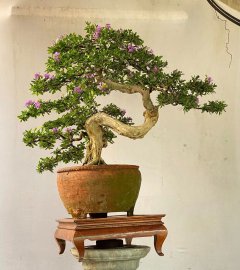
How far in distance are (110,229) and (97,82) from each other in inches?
25.2

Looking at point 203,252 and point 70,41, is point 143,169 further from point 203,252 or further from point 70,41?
point 70,41

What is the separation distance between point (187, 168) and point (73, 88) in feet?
Answer: 4.19

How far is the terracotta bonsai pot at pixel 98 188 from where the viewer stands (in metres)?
2.25

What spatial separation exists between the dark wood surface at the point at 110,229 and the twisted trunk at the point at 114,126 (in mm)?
325

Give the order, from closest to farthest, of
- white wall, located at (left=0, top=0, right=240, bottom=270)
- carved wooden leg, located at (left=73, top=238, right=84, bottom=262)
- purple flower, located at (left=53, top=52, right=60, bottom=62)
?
carved wooden leg, located at (left=73, top=238, right=84, bottom=262), purple flower, located at (left=53, top=52, right=60, bottom=62), white wall, located at (left=0, top=0, right=240, bottom=270)

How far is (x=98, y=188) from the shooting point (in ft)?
7.39

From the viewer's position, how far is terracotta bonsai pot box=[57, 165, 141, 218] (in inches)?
88.7

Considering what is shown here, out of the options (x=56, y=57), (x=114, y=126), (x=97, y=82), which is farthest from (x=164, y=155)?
(x=56, y=57)

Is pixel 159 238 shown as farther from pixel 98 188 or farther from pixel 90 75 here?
pixel 90 75

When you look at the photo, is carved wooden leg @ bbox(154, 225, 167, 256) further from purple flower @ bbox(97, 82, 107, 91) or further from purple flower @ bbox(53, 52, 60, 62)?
purple flower @ bbox(53, 52, 60, 62)

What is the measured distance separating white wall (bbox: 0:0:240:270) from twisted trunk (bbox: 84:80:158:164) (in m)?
0.90

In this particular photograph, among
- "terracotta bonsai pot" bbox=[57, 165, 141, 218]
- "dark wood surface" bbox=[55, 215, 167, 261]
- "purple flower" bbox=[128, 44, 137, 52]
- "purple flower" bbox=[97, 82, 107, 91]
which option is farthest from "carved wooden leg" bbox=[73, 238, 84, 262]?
"purple flower" bbox=[128, 44, 137, 52]

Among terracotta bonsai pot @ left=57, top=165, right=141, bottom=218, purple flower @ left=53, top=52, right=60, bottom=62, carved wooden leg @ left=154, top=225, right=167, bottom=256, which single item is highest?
purple flower @ left=53, top=52, right=60, bottom=62

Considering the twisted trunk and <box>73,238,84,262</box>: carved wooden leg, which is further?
the twisted trunk
